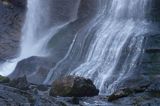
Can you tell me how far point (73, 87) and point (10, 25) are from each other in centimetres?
2346

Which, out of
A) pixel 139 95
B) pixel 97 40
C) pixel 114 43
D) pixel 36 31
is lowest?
pixel 139 95

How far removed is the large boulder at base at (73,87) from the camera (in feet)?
87.5

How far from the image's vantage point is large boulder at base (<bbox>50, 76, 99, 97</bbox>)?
2667 cm

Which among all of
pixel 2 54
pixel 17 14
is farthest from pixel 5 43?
pixel 17 14

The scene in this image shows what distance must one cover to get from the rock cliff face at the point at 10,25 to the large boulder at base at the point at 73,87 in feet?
66.7

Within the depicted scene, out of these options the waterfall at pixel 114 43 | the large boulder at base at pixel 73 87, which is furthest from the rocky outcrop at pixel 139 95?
the waterfall at pixel 114 43

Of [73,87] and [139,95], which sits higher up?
[73,87]

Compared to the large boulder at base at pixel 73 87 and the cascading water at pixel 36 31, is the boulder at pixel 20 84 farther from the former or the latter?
the cascading water at pixel 36 31

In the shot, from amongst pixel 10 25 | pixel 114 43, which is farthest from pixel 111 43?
pixel 10 25

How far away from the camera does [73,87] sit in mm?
26656

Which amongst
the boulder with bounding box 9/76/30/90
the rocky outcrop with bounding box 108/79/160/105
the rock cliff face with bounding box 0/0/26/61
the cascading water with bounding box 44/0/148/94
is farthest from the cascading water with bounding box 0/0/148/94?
the boulder with bounding box 9/76/30/90

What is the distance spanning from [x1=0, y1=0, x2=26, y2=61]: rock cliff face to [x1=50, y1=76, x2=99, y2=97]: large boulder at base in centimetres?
2034

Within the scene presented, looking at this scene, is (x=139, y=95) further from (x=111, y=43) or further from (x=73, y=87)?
(x=111, y=43)

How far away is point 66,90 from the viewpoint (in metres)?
A: 26.8
